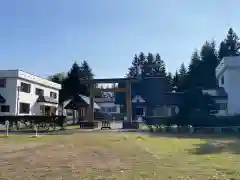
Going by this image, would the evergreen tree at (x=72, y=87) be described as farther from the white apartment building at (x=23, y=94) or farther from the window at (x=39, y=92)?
the window at (x=39, y=92)

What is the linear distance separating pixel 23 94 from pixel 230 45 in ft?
161

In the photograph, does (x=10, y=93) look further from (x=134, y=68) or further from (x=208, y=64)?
(x=134, y=68)

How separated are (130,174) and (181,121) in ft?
57.4

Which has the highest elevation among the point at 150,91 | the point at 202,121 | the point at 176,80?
the point at 176,80

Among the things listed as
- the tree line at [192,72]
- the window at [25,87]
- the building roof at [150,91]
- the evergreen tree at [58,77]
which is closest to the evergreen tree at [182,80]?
the tree line at [192,72]

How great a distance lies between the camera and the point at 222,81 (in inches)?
1556

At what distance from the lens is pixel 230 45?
7012cm

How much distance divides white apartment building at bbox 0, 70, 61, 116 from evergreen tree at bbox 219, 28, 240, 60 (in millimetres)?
39975

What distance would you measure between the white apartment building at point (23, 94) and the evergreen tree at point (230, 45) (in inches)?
1574

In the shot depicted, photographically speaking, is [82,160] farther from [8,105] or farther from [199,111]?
[8,105]

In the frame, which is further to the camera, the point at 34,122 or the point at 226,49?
the point at 226,49

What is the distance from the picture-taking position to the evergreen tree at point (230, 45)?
223ft

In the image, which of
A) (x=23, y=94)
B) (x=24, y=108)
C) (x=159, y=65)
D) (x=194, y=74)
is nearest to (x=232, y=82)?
(x=23, y=94)

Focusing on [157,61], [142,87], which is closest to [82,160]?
[142,87]
